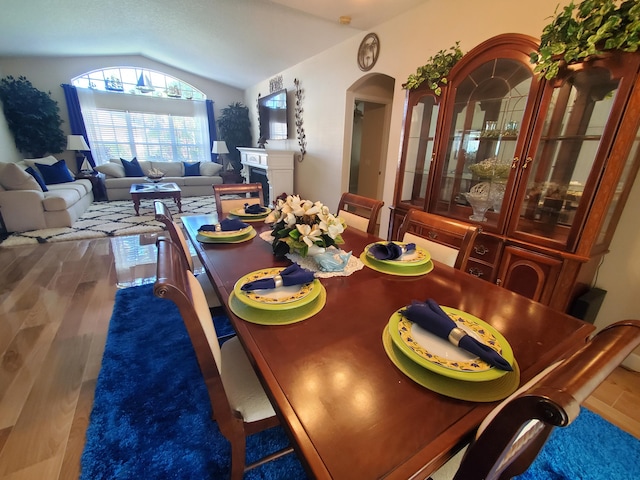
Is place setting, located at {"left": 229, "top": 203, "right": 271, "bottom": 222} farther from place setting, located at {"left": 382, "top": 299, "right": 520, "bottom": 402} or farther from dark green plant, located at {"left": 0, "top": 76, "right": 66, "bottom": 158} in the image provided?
dark green plant, located at {"left": 0, "top": 76, "right": 66, "bottom": 158}

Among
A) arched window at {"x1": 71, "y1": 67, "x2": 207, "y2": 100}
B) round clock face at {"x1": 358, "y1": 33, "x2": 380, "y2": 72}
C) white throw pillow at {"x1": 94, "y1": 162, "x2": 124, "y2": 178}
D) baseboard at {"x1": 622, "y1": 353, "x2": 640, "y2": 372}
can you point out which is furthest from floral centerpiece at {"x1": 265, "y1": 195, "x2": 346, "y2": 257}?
white throw pillow at {"x1": 94, "y1": 162, "x2": 124, "y2": 178}

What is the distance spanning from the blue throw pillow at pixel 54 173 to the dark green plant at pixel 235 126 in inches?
129

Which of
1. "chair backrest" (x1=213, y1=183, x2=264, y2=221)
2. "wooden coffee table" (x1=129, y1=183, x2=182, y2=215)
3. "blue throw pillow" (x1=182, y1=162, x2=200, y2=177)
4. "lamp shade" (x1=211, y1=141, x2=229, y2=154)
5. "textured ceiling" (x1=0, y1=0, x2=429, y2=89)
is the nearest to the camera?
"chair backrest" (x1=213, y1=183, x2=264, y2=221)

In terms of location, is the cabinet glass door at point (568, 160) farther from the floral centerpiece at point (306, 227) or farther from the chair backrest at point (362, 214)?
the floral centerpiece at point (306, 227)

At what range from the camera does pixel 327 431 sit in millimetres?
Answer: 516

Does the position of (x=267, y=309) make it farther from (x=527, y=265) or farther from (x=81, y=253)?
(x=81, y=253)

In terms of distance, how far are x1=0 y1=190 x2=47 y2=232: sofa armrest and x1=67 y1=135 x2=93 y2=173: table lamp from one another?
2331 mm

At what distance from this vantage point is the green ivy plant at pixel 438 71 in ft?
6.43

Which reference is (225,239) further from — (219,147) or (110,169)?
(219,147)

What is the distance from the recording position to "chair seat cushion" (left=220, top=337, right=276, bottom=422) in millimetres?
903

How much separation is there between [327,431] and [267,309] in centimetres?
41

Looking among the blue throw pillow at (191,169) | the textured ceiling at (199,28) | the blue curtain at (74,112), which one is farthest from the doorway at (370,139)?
the blue curtain at (74,112)

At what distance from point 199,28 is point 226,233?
4.12 metres

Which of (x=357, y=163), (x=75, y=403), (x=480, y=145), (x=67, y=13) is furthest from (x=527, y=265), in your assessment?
(x=67, y=13)
